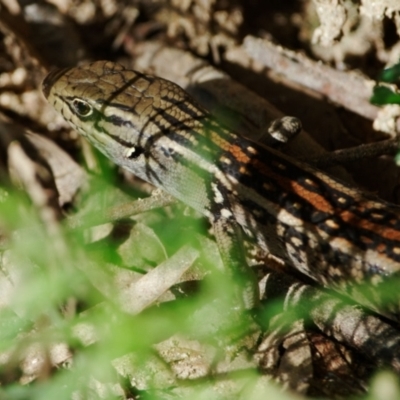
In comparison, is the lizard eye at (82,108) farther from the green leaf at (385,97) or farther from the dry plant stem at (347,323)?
the green leaf at (385,97)

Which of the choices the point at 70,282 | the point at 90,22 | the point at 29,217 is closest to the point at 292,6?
the point at 90,22

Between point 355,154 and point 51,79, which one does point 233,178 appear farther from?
point 51,79

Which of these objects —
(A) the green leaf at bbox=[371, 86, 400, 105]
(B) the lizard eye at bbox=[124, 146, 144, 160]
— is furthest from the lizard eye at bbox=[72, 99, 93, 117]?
(A) the green leaf at bbox=[371, 86, 400, 105]

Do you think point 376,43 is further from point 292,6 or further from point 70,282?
point 70,282

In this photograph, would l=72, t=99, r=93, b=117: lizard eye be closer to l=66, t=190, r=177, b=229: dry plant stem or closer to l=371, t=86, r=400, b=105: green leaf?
l=66, t=190, r=177, b=229: dry plant stem

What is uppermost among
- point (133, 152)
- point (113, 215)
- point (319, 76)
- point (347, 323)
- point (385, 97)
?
point (385, 97)

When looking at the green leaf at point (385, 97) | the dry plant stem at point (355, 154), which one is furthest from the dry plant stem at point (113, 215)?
the green leaf at point (385, 97)

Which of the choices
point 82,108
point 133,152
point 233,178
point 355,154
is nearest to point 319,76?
point 355,154
